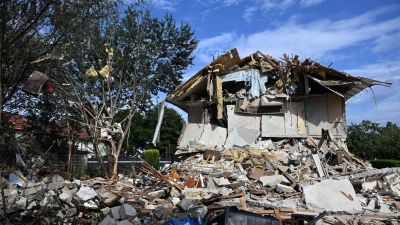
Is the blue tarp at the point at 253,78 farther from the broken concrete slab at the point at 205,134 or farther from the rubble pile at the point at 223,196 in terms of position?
the rubble pile at the point at 223,196

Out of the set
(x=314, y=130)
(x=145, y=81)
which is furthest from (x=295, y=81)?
(x=145, y=81)

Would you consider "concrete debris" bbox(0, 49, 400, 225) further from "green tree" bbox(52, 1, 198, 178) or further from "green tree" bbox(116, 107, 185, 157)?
"green tree" bbox(116, 107, 185, 157)

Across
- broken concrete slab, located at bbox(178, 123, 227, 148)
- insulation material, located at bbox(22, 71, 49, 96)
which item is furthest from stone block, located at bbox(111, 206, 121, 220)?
broken concrete slab, located at bbox(178, 123, 227, 148)

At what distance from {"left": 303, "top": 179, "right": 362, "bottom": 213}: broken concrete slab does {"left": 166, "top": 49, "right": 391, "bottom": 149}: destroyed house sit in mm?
5550

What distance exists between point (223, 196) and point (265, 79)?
7.39 m

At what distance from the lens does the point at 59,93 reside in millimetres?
14742

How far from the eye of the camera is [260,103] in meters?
15.2

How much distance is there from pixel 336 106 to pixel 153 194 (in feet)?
30.6

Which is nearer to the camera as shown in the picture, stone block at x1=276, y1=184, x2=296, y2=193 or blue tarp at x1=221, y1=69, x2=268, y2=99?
stone block at x1=276, y1=184, x2=296, y2=193

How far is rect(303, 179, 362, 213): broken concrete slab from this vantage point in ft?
28.8

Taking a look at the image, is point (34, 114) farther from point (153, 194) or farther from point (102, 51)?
point (153, 194)

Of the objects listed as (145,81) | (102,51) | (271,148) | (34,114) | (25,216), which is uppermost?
(102,51)

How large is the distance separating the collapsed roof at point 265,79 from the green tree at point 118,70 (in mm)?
2689

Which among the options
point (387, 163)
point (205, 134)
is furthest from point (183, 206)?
point (387, 163)
